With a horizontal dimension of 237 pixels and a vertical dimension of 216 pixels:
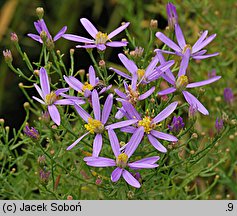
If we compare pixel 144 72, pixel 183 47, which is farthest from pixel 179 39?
pixel 144 72

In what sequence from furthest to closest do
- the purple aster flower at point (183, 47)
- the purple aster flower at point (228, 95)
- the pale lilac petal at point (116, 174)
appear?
the purple aster flower at point (228, 95)
the purple aster flower at point (183, 47)
the pale lilac petal at point (116, 174)

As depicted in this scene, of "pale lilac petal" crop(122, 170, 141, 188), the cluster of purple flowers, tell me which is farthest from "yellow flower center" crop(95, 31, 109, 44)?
"pale lilac petal" crop(122, 170, 141, 188)

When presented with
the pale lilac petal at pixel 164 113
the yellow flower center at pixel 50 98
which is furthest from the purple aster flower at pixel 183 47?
the yellow flower center at pixel 50 98

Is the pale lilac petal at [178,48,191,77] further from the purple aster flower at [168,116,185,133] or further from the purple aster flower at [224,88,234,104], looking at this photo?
the purple aster flower at [224,88,234,104]

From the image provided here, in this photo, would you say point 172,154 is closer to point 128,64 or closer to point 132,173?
point 132,173

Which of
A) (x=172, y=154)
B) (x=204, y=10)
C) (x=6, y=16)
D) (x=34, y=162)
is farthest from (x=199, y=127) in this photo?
(x=6, y=16)

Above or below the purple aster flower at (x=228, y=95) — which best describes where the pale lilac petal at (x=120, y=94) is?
below

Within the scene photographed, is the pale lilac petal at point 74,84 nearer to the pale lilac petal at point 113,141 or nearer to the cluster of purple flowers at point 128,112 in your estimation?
the cluster of purple flowers at point 128,112

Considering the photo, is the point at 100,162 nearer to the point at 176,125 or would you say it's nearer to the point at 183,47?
the point at 176,125

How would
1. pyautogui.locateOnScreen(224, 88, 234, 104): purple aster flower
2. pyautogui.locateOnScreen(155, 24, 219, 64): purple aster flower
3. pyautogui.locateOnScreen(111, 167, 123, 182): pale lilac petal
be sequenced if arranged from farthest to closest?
pyautogui.locateOnScreen(224, 88, 234, 104): purple aster flower → pyautogui.locateOnScreen(155, 24, 219, 64): purple aster flower → pyautogui.locateOnScreen(111, 167, 123, 182): pale lilac petal
